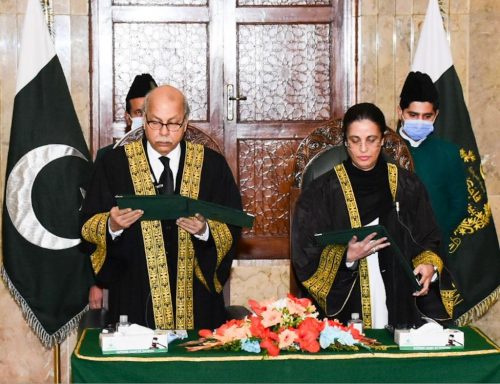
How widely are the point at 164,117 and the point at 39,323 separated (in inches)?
83.4

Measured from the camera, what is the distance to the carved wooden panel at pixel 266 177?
6.53m

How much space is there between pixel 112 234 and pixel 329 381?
4.01ft

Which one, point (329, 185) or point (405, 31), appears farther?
point (405, 31)

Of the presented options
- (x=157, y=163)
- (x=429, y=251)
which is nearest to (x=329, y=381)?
(x=429, y=251)

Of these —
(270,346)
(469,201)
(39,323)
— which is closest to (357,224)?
(270,346)

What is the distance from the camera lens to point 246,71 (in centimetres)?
650

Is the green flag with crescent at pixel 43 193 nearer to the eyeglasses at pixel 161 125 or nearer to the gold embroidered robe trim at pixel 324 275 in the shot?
the eyeglasses at pixel 161 125

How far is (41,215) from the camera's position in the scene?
5.75 m

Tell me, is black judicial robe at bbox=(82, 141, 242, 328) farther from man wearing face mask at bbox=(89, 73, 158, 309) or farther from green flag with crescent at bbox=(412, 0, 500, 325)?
green flag with crescent at bbox=(412, 0, 500, 325)

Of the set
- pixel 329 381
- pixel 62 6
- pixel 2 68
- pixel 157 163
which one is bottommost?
pixel 329 381

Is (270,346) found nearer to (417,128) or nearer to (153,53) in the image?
(417,128)

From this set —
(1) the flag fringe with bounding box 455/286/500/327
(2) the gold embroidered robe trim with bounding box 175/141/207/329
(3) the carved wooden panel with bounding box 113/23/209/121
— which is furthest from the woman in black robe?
(3) the carved wooden panel with bounding box 113/23/209/121

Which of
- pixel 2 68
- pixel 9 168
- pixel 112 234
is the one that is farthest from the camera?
pixel 2 68

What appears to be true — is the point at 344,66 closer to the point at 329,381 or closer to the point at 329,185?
the point at 329,185
